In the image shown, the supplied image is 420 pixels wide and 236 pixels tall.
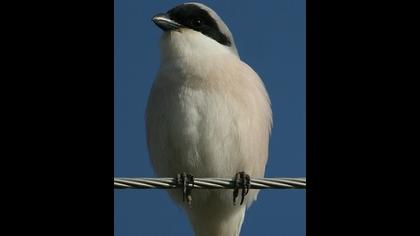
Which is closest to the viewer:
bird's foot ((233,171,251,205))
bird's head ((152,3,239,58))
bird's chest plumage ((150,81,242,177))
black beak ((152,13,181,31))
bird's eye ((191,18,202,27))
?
bird's foot ((233,171,251,205))

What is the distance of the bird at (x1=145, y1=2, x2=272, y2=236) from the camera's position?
20.1ft

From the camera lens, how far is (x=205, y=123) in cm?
611

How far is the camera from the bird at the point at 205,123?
20.1 ft

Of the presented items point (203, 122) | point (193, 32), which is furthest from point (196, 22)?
point (203, 122)

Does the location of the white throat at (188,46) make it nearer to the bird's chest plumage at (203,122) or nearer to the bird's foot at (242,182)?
the bird's chest plumage at (203,122)

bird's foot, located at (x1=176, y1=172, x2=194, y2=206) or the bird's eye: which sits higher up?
the bird's eye

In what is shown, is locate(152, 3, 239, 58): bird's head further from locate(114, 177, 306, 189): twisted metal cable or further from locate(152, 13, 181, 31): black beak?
locate(114, 177, 306, 189): twisted metal cable

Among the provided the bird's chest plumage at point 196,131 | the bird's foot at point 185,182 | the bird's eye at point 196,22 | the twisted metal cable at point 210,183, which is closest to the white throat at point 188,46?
the bird's eye at point 196,22

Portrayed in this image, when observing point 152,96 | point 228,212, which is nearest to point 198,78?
point 152,96

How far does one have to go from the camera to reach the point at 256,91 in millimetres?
6629

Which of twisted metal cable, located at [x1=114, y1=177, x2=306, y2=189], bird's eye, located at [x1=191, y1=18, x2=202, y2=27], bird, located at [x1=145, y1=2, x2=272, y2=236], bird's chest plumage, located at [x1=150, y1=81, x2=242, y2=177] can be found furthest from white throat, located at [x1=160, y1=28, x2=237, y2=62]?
twisted metal cable, located at [x1=114, y1=177, x2=306, y2=189]

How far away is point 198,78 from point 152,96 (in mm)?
455

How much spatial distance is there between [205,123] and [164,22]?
4.53 ft

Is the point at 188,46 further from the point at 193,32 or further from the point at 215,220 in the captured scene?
the point at 215,220
